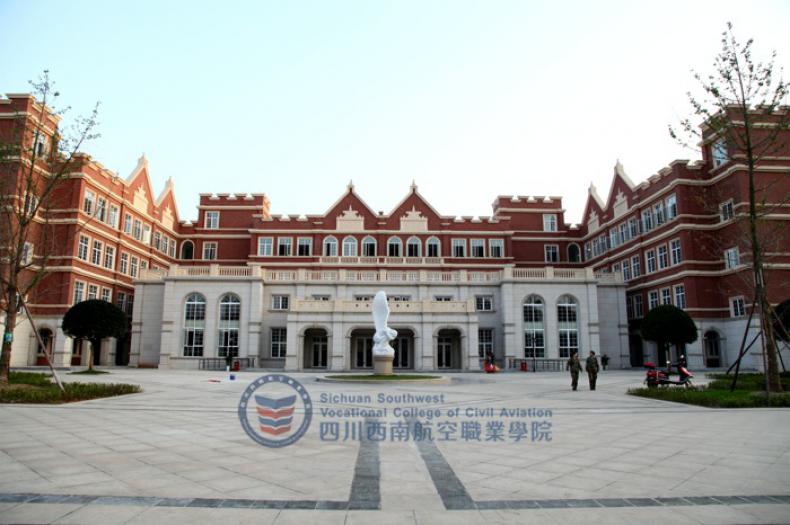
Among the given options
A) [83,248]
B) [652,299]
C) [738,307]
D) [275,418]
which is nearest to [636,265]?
[652,299]

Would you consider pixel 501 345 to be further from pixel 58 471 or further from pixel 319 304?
pixel 58 471

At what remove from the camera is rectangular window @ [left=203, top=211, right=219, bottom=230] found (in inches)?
1977

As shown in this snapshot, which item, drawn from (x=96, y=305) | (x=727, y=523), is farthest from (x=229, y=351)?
(x=727, y=523)

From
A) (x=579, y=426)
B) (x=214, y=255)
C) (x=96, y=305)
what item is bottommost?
(x=579, y=426)

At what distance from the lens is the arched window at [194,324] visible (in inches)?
1411

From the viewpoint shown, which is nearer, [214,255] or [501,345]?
[501,345]

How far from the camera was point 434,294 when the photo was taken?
40.1 metres

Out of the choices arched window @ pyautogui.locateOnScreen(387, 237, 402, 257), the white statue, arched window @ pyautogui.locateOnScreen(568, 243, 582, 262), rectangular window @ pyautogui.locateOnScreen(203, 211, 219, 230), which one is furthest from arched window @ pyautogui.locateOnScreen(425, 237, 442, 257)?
the white statue

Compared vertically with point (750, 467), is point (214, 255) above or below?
above

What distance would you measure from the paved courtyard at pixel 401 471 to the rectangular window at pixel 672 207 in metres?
29.3

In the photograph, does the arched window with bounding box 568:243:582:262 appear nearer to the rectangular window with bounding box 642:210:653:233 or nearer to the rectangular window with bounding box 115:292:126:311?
the rectangular window with bounding box 642:210:653:233

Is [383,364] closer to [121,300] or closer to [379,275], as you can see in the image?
[379,275]

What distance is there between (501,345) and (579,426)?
28459 mm

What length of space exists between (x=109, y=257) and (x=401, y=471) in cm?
3944
